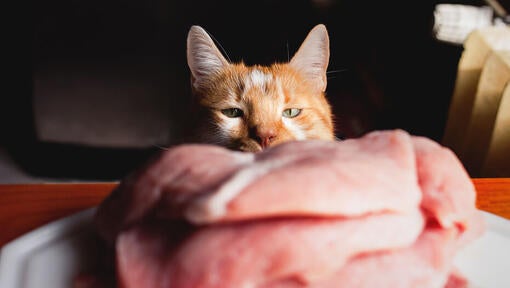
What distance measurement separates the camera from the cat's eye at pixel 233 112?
119 cm

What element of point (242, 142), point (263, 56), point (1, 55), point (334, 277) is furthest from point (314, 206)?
point (1, 55)

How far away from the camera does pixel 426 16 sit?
2.32 meters

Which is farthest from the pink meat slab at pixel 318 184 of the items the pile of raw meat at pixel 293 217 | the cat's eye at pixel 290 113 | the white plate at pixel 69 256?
the cat's eye at pixel 290 113

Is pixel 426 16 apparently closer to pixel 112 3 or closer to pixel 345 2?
pixel 345 2

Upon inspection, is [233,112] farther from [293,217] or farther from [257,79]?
[293,217]

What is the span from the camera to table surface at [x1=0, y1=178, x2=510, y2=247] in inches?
31.0

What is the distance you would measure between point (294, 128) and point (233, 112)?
14 cm

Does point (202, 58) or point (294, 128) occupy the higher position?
point (202, 58)

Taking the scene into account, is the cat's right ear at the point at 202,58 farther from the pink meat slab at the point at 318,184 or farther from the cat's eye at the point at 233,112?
the pink meat slab at the point at 318,184

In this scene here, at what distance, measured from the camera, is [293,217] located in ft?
1.90

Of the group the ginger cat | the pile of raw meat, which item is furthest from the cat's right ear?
Result: the pile of raw meat

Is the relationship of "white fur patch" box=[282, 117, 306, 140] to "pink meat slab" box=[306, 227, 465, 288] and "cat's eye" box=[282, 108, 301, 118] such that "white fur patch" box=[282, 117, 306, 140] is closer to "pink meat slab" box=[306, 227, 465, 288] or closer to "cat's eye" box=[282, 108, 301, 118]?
"cat's eye" box=[282, 108, 301, 118]

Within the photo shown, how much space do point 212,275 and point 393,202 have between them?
22cm

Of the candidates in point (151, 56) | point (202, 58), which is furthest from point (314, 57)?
point (151, 56)
